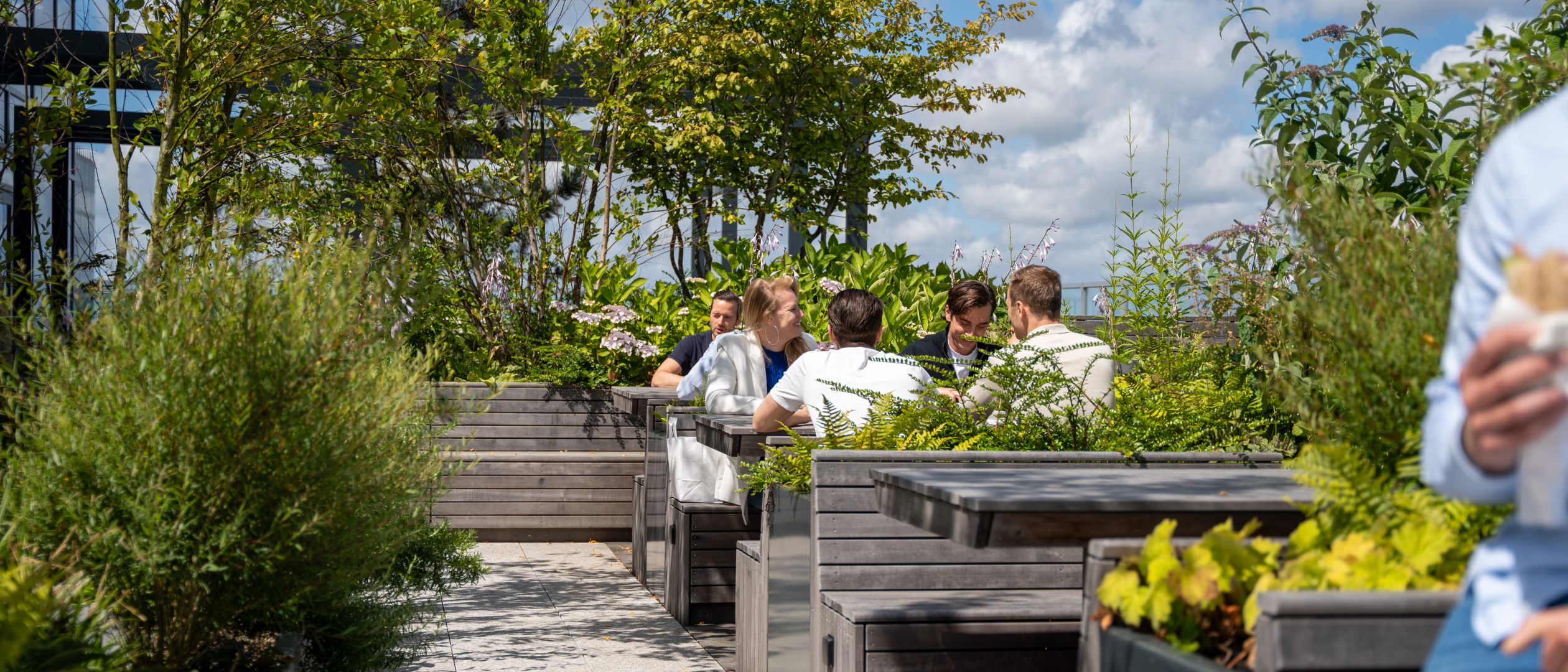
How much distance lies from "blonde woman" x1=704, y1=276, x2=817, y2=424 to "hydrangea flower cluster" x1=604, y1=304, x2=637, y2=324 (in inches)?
111

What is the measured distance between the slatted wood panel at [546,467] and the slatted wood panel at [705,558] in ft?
7.54

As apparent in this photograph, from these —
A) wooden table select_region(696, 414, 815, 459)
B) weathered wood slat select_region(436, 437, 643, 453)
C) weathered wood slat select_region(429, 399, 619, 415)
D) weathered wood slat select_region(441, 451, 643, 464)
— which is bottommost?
weathered wood slat select_region(441, 451, 643, 464)

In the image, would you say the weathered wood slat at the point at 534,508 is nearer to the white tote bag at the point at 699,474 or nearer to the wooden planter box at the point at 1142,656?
the white tote bag at the point at 699,474

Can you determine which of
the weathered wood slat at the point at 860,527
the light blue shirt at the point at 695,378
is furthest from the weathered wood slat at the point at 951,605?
the light blue shirt at the point at 695,378

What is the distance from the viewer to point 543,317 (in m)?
8.98

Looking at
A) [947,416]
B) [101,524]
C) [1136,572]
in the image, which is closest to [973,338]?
[947,416]

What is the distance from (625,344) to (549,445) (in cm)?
82

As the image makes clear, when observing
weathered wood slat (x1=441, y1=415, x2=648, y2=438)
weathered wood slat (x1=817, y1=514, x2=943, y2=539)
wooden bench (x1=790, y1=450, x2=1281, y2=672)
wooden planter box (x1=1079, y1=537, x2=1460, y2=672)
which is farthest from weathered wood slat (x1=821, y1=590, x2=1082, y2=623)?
weathered wood slat (x1=441, y1=415, x2=648, y2=438)

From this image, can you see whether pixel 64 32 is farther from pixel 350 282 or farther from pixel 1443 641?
pixel 1443 641

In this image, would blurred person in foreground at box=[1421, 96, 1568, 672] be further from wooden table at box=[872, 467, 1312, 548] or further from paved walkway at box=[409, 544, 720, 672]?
paved walkway at box=[409, 544, 720, 672]

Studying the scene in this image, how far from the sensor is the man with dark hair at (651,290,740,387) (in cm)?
690

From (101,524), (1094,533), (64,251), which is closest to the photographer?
(1094,533)

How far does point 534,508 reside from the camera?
782 centimetres

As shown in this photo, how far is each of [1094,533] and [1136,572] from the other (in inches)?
10.7
